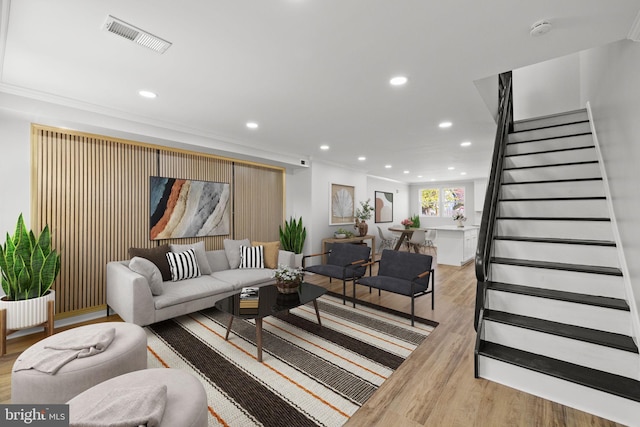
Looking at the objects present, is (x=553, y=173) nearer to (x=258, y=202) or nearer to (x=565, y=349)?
(x=565, y=349)

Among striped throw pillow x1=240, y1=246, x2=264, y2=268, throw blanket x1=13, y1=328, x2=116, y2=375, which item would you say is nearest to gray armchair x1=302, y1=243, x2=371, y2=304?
striped throw pillow x1=240, y1=246, x2=264, y2=268

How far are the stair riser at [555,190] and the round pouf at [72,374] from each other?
385 centimetres

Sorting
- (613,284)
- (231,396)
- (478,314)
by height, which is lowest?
(231,396)

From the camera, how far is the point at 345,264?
14.6ft

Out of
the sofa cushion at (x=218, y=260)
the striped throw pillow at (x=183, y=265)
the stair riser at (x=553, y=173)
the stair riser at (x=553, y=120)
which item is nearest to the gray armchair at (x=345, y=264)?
the sofa cushion at (x=218, y=260)

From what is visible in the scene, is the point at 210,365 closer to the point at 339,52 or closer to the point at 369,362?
the point at 369,362

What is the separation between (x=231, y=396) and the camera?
78.7 inches

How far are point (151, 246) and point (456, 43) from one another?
170 inches

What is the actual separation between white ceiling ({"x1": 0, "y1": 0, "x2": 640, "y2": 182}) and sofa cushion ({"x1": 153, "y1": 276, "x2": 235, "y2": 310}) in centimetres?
205

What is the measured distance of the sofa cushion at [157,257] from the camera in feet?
11.6

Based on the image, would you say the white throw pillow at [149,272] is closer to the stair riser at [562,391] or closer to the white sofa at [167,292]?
the white sofa at [167,292]

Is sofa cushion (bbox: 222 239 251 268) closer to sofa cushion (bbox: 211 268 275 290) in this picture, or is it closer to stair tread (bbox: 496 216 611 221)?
sofa cushion (bbox: 211 268 275 290)

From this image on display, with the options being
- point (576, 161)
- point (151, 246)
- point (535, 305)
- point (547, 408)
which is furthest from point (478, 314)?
point (151, 246)

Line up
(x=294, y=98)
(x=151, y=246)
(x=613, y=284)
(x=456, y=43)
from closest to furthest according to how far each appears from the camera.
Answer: (x=456, y=43) → (x=613, y=284) → (x=294, y=98) → (x=151, y=246)
